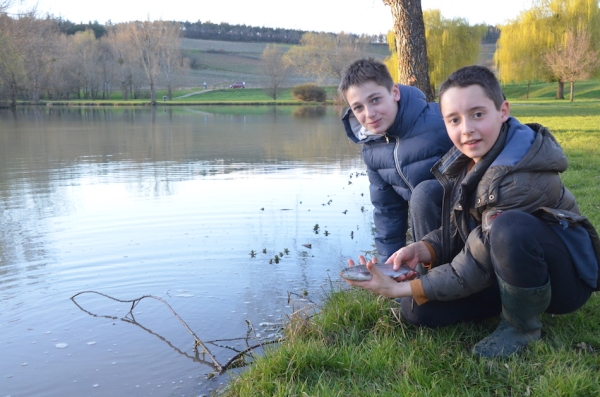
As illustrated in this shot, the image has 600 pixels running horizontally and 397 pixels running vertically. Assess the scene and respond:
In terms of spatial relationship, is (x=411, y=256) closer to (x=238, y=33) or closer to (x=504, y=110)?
(x=504, y=110)

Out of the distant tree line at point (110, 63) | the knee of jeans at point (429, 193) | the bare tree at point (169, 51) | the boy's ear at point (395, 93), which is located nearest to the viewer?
the knee of jeans at point (429, 193)

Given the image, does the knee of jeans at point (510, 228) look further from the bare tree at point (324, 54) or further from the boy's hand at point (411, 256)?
the bare tree at point (324, 54)

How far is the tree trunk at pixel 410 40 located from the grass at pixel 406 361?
445 centimetres

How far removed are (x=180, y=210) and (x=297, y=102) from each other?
52483 mm

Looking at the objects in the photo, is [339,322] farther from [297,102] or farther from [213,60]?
[213,60]

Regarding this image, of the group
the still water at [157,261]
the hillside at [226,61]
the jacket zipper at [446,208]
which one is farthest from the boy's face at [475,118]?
the hillside at [226,61]

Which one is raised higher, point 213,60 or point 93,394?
point 213,60

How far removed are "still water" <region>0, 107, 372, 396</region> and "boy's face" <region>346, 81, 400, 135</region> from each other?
1546 millimetres

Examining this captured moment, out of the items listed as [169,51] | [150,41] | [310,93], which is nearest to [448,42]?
[310,93]

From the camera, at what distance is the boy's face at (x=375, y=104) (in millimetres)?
3588

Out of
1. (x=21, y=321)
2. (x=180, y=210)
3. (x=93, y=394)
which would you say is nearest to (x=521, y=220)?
(x=93, y=394)

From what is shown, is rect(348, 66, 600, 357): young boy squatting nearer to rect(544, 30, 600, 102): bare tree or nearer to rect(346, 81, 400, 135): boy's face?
rect(346, 81, 400, 135): boy's face

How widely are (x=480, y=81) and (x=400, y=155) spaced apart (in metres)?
0.91

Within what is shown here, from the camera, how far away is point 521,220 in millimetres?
2541
